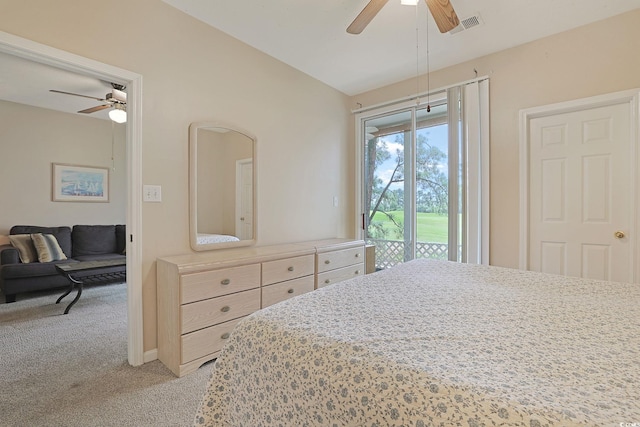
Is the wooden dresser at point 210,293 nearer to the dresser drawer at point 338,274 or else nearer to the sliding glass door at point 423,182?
the dresser drawer at point 338,274

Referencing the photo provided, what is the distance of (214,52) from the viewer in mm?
2488

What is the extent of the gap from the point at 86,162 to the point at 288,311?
5.42m

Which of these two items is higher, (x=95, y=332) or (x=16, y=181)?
(x=16, y=181)

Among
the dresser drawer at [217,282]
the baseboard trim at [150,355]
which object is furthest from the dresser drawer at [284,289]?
the baseboard trim at [150,355]

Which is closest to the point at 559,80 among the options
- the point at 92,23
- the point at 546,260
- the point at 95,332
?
the point at 546,260

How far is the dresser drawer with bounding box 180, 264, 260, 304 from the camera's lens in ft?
6.19

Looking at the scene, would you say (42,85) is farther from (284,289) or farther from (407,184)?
(407,184)

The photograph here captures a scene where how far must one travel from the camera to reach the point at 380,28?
2477mm

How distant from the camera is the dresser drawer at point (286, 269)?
2348 millimetres

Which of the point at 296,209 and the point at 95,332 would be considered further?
the point at 296,209

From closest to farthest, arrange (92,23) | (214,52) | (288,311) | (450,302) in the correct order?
(288,311)
(450,302)
(92,23)
(214,52)

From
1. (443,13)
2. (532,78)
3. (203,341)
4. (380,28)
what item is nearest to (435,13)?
(443,13)

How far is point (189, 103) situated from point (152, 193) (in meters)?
0.80

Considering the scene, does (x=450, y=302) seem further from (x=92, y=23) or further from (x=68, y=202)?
(x=68, y=202)
